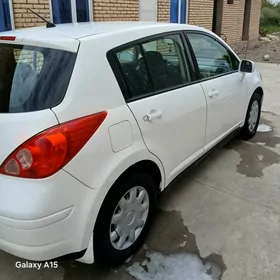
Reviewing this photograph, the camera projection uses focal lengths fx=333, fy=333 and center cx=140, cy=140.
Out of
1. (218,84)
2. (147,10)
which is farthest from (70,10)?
(218,84)

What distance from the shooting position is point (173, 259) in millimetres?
2309

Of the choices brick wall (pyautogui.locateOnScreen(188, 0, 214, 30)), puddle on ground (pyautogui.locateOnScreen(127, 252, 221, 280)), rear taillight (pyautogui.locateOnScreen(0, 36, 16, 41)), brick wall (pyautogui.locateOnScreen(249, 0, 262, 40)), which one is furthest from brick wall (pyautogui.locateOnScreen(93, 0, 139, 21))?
brick wall (pyautogui.locateOnScreen(249, 0, 262, 40))

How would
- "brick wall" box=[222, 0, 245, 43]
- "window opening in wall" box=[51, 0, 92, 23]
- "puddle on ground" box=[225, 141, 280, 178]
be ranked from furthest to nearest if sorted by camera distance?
"brick wall" box=[222, 0, 245, 43] < "window opening in wall" box=[51, 0, 92, 23] < "puddle on ground" box=[225, 141, 280, 178]

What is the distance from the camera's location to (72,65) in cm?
184

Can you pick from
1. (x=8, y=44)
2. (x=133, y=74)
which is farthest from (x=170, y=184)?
(x=8, y=44)

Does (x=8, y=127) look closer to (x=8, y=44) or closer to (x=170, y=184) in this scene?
(x=8, y=44)

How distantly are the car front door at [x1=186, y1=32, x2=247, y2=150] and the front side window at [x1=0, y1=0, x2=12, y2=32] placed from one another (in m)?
3.68

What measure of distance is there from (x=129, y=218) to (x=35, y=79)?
107 centimetres

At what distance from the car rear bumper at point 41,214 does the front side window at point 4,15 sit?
4.53 m

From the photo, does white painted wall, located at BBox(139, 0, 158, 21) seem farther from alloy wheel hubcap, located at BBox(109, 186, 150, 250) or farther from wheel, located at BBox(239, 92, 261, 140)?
alloy wheel hubcap, located at BBox(109, 186, 150, 250)

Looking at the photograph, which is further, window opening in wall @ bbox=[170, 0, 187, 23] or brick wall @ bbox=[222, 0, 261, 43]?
brick wall @ bbox=[222, 0, 261, 43]

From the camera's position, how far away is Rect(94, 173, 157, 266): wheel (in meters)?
1.99

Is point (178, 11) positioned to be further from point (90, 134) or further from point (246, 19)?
point (90, 134)

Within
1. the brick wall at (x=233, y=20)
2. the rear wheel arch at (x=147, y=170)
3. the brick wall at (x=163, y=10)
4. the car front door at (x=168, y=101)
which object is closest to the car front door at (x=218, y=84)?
the car front door at (x=168, y=101)
